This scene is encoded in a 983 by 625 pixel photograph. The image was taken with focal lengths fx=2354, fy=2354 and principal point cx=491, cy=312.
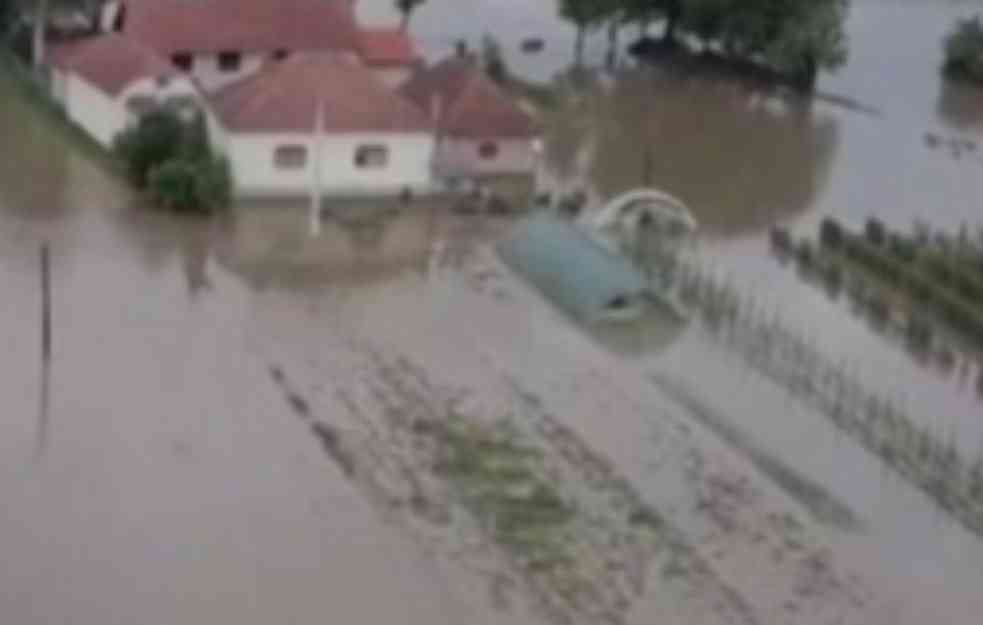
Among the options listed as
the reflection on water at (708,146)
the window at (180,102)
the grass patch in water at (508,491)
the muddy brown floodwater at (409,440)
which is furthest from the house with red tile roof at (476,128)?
the grass patch in water at (508,491)

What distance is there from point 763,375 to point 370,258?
480 centimetres

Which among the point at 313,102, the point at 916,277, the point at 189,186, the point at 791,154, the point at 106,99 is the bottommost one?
the point at 791,154

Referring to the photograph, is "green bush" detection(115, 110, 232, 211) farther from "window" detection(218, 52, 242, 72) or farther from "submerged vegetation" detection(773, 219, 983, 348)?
"submerged vegetation" detection(773, 219, 983, 348)

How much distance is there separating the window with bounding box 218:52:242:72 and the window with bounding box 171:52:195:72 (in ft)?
1.18

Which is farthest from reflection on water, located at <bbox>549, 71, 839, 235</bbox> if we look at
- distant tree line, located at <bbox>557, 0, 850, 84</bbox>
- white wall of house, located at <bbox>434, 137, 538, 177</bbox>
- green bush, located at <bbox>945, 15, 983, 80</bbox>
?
green bush, located at <bbox>945, 15, 983, 80</bbox>

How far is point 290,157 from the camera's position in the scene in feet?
82.6

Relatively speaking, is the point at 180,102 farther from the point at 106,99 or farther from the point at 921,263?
the point at 921,263

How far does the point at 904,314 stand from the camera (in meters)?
22.2

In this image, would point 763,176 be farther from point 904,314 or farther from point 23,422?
point 23,422

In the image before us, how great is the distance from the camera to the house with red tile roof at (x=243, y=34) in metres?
29.1

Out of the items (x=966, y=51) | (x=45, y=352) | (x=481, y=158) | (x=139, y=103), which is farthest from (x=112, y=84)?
(x=966, y=51)

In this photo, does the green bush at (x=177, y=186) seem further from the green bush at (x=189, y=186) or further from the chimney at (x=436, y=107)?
the chimney at (x=436, y=107)

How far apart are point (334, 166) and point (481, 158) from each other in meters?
2.06

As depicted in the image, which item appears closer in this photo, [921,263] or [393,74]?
[921,263]
